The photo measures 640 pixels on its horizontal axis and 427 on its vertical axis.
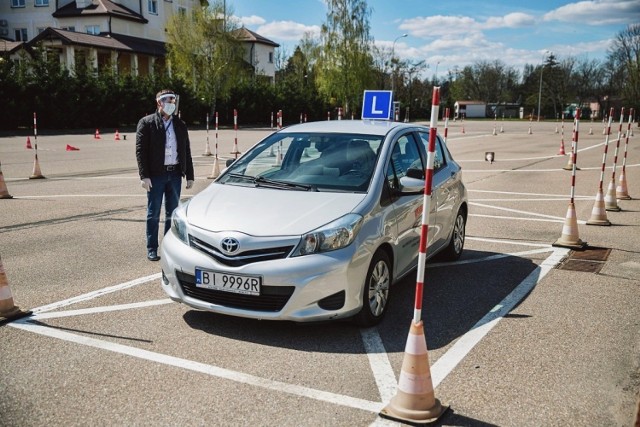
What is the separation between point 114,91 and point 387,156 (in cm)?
3900

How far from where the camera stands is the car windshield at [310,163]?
5551 millimetres

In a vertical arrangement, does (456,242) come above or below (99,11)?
below

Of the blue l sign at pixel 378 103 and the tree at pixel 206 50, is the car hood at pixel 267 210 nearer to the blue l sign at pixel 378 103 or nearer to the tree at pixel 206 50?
the blue l sign at pixel 378 103

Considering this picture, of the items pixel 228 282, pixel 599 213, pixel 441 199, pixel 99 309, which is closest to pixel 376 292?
pixel 228 282

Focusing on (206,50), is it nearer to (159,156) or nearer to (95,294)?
(159,156)

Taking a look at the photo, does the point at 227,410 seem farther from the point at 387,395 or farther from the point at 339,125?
the point at 339,125

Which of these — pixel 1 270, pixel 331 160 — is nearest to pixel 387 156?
pixel 331 160

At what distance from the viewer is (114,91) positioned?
4119cm

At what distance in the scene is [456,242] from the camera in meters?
7.39

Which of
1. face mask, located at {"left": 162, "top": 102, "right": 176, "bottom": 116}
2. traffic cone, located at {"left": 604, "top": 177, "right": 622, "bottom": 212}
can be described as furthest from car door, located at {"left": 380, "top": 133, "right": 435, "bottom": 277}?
traffic cone, located at {"left": 604, "top": 177, "right": 622, "bottom": 212}

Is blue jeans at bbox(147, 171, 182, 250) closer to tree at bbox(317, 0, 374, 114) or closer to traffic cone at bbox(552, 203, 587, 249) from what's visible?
traffic cone at bbox(552, 203, 587, 249)

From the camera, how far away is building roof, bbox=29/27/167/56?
2127 inches

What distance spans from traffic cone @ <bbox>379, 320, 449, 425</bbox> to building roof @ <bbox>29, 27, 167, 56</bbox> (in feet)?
182

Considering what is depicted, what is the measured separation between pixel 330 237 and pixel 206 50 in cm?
5293
